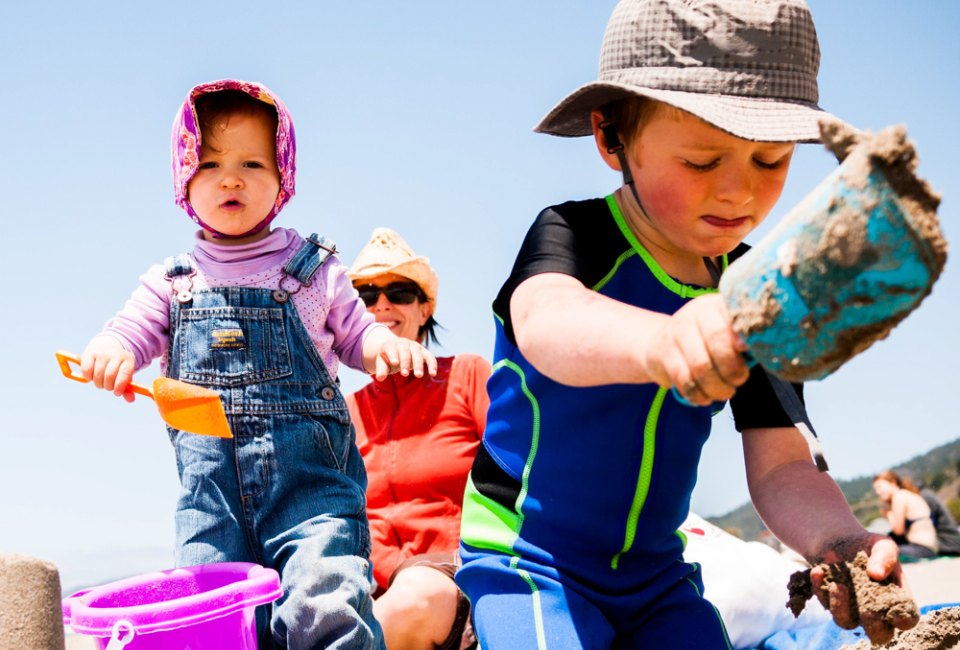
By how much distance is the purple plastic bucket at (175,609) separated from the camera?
2525 millimetres

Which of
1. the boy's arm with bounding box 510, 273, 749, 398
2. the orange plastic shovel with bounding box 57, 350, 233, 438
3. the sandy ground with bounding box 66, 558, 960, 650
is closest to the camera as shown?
the boy's arm with bounding box 510, 273, 749, 398

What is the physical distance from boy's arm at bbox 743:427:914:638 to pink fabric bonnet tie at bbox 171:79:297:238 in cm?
164

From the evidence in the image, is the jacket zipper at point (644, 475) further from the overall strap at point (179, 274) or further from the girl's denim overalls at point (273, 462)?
the overall strap at point (179, 274)

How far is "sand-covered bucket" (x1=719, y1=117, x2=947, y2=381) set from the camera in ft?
4.47

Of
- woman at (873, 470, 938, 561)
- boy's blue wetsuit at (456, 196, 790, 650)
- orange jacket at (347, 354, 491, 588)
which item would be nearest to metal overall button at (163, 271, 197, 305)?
boy's blue wetsuit at (456, 196, 790, 650)

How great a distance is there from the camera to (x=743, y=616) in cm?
462

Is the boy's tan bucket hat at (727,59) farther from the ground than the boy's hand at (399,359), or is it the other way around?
the boy's tan bucket hat at (727,59)

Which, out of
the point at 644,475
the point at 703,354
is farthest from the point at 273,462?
the point at 703,354

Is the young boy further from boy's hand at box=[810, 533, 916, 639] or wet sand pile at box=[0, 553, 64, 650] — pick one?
wet sand pile at box=[0, 553, 64, 650]

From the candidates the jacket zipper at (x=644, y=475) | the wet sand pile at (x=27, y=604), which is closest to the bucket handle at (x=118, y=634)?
the wet sand pile at (x=27, y=604)

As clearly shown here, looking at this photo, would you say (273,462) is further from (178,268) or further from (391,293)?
(391,293)

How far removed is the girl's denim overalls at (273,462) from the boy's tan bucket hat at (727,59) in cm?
132

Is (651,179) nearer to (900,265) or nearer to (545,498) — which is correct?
(545,498)

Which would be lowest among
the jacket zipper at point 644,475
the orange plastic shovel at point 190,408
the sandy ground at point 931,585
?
the sandy ground at point 931,585
